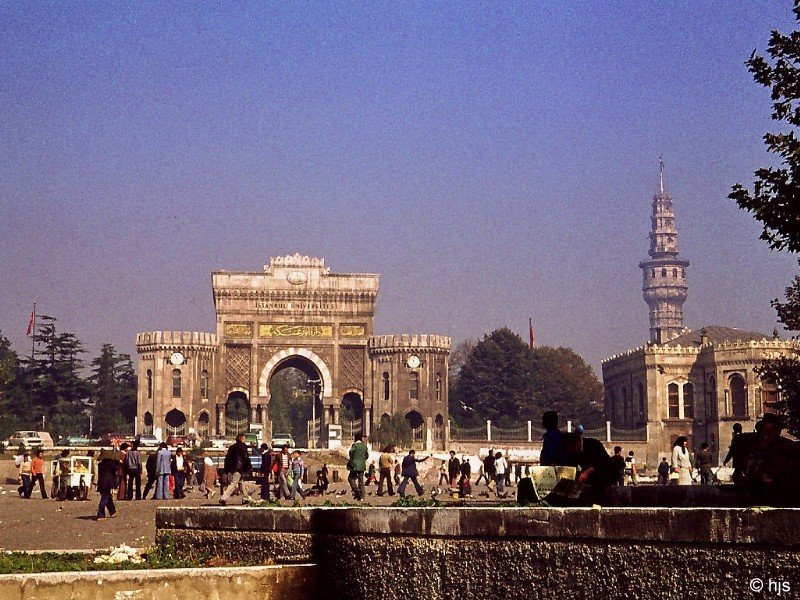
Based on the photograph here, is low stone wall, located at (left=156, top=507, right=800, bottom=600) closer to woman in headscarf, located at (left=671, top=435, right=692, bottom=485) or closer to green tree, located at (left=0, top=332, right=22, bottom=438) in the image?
woman in headscarf, located at (left=671, top=435, right=692, bottom=485)

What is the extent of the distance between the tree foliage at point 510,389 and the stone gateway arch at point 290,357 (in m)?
11.6

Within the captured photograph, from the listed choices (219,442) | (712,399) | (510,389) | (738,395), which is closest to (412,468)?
(219,442)

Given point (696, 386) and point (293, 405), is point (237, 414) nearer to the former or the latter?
point (696, 386)

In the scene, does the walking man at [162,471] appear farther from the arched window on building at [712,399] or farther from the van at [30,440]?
the arched window on building at [712,399]

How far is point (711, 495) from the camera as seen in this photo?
36.5ft

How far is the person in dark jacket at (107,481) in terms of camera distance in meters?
22.5

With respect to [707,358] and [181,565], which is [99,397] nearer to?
[707,358]

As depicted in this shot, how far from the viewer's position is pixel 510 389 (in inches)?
3351

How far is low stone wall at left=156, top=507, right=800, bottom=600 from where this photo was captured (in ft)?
23.0

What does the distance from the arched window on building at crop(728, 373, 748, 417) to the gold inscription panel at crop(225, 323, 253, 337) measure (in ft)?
81.6

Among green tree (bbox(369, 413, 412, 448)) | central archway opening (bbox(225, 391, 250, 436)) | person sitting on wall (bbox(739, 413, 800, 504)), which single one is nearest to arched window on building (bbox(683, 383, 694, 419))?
green tree (bbox(369, 413, 412, 448))

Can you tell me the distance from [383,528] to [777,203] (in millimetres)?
8366

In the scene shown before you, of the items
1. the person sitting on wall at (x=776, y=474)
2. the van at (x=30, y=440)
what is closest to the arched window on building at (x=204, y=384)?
the van at (x=30, y=440)

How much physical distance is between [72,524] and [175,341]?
50529 mm
